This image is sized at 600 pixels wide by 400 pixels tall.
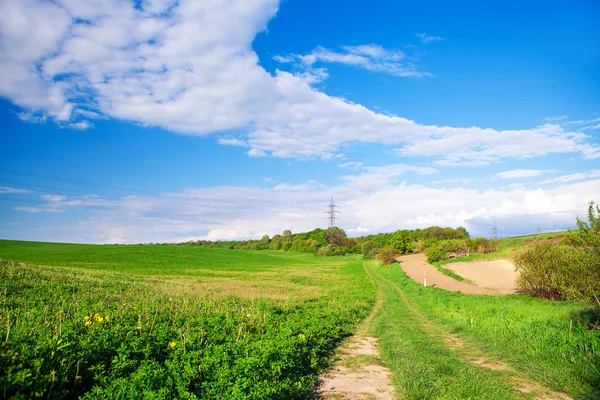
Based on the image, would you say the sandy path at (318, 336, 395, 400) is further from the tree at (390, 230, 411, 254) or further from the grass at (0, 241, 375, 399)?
the tree at (390, 230, 411, 254)

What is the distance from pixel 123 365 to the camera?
6.54m

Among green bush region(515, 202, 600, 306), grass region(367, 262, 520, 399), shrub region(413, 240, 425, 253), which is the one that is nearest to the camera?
grass region(367, 262, 520, 399)

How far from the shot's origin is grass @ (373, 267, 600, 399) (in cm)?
785

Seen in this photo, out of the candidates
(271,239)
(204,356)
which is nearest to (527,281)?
(204,356)

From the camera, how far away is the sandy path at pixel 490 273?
114 ft

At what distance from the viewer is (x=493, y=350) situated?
11.0 metres

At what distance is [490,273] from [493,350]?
36.2 m

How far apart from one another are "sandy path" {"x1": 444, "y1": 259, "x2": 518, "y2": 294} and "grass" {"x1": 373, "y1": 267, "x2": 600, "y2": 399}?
61.2 ft

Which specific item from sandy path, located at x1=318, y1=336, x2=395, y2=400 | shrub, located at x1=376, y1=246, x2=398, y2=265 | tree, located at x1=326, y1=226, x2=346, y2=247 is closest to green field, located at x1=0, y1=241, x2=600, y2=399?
sandy path, located at x1=318, y1=336, x2=395, y2=400

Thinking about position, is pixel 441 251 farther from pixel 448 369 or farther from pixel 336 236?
pixel 336 236

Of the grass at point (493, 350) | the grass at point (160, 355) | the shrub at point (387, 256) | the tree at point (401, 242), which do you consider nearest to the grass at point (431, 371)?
the grass at point (493, 350)

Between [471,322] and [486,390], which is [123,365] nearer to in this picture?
[486,390]

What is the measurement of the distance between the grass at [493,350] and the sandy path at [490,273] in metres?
18.7

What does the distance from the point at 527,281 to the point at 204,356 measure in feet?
86.4
